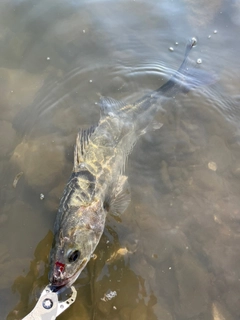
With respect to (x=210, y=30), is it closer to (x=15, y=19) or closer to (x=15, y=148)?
(x=15, y=19)

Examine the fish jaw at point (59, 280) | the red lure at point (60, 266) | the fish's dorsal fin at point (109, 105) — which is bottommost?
the fish jaw at point (59, 280)

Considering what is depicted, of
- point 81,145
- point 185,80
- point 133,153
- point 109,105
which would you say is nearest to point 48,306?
point 81,145

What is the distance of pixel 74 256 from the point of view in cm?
336

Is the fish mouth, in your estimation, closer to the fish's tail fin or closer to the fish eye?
the fish eye

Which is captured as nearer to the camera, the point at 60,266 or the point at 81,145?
the point at 60,266

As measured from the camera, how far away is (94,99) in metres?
5.11

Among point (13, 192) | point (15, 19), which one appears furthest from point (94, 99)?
point (15, 19)

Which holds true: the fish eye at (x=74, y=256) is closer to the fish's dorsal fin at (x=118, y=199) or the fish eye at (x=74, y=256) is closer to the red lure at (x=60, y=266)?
the red lure at (x=60, y=266)

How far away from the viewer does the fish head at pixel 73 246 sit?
10.6ft

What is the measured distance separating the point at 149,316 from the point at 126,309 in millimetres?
254

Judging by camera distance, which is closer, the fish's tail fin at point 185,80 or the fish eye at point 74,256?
the fish eye at point 74,256

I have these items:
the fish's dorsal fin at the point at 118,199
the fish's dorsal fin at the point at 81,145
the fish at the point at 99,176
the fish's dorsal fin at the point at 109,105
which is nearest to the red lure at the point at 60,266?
the fish at the point at 99,176

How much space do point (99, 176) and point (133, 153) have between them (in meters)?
0.79

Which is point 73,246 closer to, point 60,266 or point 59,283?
point 60,266
